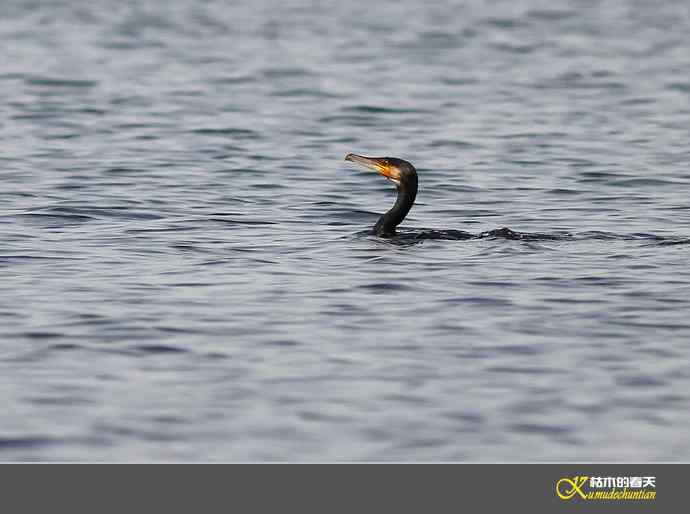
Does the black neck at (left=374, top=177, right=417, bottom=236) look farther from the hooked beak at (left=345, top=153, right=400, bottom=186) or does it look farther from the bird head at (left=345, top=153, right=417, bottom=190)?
the hooked beak at (left=345, top=153, right=400, bottom=186)

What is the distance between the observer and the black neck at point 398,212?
17188 mm

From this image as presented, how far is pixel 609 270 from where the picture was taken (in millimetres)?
14984

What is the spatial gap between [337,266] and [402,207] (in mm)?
2239

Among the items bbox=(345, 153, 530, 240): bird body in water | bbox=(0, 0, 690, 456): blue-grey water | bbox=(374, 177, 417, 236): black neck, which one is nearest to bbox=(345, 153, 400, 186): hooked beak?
bbox=(345, 153, 530, 240): bird body in water

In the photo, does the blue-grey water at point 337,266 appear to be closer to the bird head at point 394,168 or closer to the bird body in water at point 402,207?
the bird body in water at point 402,207
